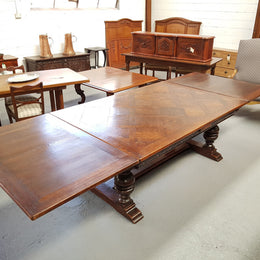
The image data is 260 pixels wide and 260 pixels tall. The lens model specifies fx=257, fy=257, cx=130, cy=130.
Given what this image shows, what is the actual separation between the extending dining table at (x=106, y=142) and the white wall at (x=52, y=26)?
319 centimetres

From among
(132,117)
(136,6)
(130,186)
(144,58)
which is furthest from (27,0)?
(130,186)

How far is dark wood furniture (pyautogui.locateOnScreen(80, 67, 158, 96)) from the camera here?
321cm

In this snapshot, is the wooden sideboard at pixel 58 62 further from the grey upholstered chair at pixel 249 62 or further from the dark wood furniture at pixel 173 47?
the grey upholstered chair at pixel 249 62

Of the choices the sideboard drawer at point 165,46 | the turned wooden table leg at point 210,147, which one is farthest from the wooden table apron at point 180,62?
the turned wooden table leg at point 210,147

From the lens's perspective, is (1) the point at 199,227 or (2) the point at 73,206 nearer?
(1) the point at 199,227

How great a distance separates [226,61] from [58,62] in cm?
330

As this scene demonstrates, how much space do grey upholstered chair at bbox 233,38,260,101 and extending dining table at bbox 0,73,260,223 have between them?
1.06 m

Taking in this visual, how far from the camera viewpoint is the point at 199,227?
177 cm

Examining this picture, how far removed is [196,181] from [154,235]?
724mm

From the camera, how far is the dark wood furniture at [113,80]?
321 centimetres

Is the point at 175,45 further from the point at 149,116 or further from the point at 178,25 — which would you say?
the point at 149,116

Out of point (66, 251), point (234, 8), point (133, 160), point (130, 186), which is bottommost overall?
point (66, 251)

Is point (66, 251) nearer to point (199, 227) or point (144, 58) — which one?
point (199, 227)

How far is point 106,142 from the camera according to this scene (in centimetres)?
158
